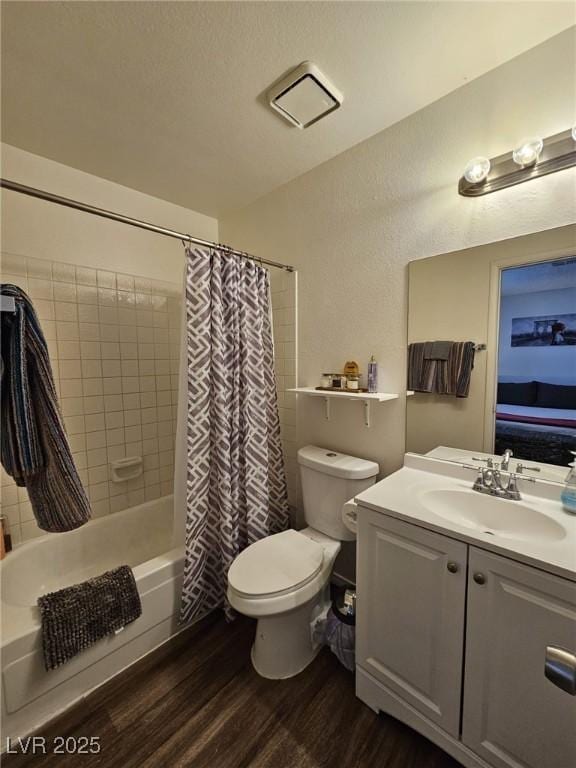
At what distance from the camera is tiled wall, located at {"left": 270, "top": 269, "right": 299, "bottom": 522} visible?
6.65 feet

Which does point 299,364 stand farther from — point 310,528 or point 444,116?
point 444,116

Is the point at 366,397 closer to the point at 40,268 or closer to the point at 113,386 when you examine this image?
the point at 113,386

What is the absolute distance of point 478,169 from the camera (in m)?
1.21

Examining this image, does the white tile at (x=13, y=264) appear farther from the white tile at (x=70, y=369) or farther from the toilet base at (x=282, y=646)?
the toilet base at (x=282, y=646)

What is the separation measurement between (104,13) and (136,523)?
7.68 ft

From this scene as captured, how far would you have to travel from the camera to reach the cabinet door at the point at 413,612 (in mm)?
993

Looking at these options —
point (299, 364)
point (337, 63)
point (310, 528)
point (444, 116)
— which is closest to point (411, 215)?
point (444, 116)

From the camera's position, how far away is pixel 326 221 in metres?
1.80

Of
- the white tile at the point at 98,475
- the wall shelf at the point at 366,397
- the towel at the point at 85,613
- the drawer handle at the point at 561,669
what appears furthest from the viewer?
the white tile at the point at 98,475

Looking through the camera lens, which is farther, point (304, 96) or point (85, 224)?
point (85, 224)

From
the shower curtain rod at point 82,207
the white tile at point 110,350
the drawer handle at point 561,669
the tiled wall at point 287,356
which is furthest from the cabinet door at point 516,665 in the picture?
the white tile at point 110,350

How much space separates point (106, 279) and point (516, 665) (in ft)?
8.16

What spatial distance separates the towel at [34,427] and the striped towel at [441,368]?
1466mm

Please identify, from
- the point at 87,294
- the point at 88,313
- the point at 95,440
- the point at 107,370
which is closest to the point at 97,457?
the point at 95,440
